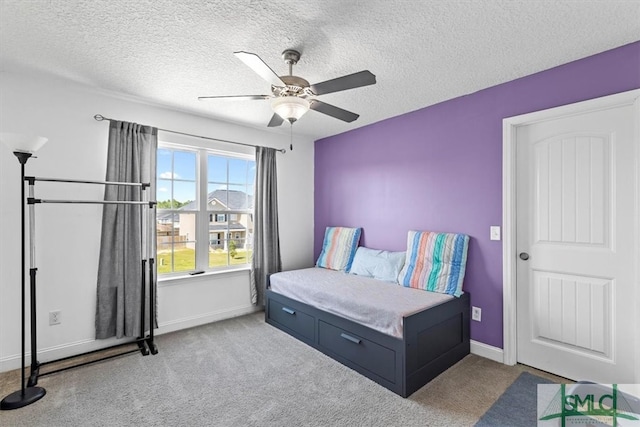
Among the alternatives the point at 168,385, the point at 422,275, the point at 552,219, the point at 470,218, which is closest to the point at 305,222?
the point at 422,275

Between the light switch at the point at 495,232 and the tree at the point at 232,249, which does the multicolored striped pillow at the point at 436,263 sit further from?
the tree at the point at 232,249

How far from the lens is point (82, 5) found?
1690 millimetres

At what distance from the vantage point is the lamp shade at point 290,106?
1.93 meters

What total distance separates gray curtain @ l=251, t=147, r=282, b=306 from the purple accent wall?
105 cm

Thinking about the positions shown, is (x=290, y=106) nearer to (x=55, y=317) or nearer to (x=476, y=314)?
(x=476, y=314)

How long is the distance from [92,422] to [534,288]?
342 centimetres

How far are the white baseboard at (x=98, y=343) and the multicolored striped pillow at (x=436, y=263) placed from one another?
84.5 inches

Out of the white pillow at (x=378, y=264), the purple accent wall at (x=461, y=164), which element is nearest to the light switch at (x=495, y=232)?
the purple accent wall at (x=461, y=164)

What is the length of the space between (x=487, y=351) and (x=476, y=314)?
Result: 32cm

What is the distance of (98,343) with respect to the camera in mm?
2865

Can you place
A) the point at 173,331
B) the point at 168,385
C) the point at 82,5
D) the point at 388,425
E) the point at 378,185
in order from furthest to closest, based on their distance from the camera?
the point at 378,185 → the point at 173,331 → the point at 168,385 → the point at 388,425 → the point at 82,5

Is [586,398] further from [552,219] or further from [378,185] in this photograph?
[378,185]

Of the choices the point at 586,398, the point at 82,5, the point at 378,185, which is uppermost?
the point at 82,5

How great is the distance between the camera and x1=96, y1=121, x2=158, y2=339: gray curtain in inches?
112
